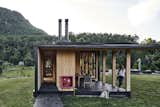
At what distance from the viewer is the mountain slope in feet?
216

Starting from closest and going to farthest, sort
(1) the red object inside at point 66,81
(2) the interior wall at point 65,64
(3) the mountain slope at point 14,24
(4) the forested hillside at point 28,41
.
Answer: (1) the red object inside at point 66,81 < (2) the interior wall at point 65,64 < (4) the forested hillside at point 28,41 < (3) the mountain slope at point 14,24

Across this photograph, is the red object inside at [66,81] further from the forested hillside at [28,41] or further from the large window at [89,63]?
the forested hillside at [28,41]

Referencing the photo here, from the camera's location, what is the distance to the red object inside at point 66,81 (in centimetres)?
1534

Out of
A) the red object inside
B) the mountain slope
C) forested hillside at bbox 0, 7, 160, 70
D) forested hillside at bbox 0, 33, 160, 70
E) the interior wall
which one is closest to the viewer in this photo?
the red object inside

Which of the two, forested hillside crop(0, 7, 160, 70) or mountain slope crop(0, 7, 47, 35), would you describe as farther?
mountain slope crop(0, 7, 47, 35)

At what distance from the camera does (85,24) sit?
60.6 metres

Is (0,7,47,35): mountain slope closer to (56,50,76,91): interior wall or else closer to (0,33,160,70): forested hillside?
(0,33,160,70): forested hillside

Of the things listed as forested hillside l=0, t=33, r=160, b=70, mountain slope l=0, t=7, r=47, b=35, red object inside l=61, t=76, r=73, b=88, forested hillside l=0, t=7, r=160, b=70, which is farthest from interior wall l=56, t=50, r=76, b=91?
mountain slope l=0, t=7, r=47, b=35

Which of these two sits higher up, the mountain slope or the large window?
the mountain slope

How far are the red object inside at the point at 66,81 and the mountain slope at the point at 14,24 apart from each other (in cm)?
4995

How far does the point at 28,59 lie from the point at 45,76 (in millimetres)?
22425

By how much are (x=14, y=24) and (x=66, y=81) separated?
5706 cm

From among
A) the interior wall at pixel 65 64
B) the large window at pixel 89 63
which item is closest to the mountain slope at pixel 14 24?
the large window at pixel 89 63

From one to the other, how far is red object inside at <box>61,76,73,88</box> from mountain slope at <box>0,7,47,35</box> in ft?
164
